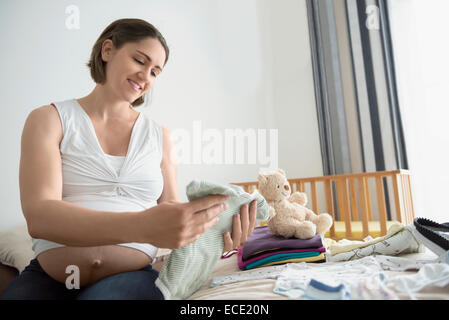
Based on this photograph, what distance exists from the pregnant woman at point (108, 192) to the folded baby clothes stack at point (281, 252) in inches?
7.3

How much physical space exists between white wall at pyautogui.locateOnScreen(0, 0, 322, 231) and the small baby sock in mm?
1276

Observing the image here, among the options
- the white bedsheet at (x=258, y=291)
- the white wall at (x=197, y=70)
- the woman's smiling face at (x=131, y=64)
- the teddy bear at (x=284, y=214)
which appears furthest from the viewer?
the white wall at (x=197, y=70)

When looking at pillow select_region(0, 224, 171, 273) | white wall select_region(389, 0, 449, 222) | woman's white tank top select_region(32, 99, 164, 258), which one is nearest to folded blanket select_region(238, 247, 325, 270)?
woman's white tank top select_region(32, 99, 164, 258)

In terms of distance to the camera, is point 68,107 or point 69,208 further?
point 68,107

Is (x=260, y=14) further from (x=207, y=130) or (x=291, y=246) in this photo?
(x=291, y=246)

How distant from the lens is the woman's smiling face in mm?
917

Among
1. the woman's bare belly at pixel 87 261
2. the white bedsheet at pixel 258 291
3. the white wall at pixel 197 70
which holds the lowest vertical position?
the white bedsheet at pixel 258 291

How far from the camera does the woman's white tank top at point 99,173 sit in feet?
2.64

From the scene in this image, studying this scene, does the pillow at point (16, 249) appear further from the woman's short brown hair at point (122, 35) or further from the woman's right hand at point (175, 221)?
the woman's right hand at point (175, 221)

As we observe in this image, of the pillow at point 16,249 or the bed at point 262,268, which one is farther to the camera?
the pillow at point 16,249

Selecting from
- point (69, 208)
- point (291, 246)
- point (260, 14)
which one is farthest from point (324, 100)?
point (69, 208)

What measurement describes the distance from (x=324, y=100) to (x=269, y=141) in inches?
26.1

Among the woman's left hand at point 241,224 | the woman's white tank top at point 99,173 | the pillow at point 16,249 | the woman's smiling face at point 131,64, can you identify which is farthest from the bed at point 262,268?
the woman's smiling face at point 131,64
